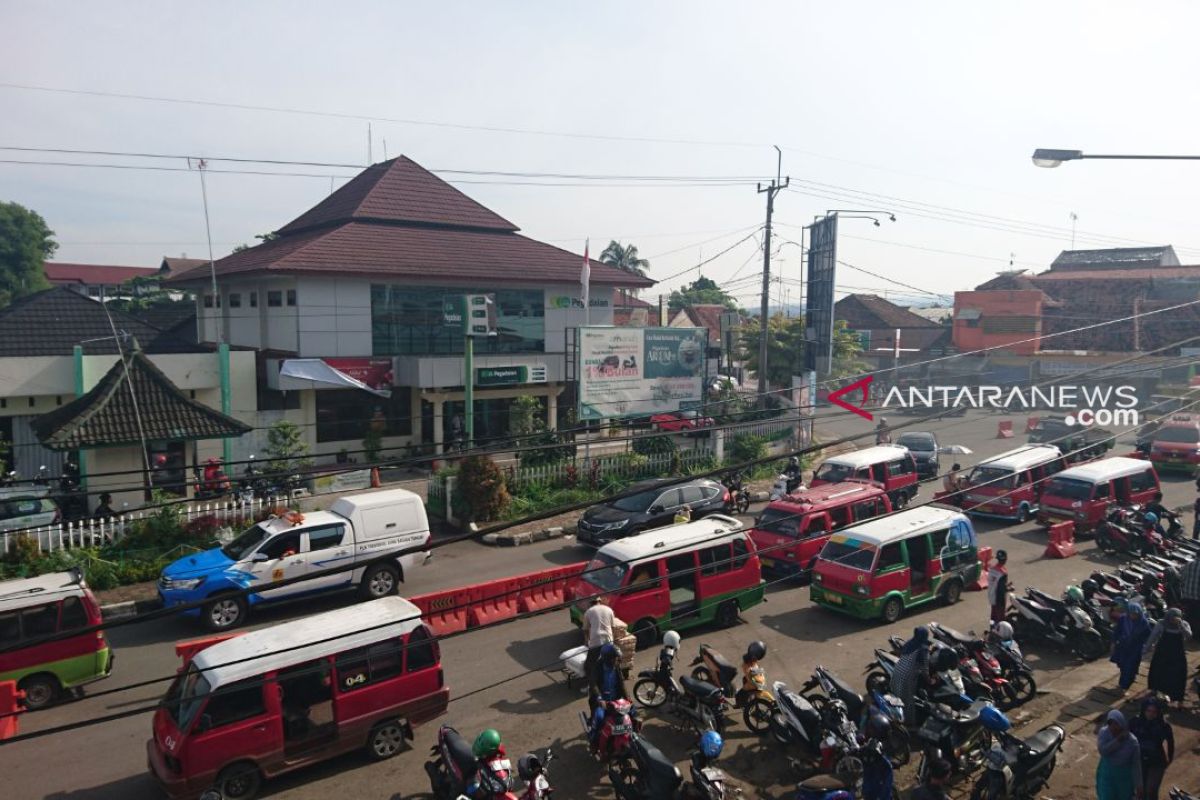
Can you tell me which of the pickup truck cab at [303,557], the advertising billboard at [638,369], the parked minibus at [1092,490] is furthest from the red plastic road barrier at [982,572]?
the advertising billboard at [638,369]

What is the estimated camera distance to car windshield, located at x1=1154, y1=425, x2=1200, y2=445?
25625 millimetres

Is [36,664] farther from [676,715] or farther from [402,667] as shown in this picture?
[676,715]

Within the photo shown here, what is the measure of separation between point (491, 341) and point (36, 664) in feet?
67.3

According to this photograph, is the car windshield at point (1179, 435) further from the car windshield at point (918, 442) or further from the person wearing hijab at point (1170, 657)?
the person wearing hijab at point (1170, 657)

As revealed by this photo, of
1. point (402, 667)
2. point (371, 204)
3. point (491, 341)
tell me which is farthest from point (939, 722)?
point (371, 204)

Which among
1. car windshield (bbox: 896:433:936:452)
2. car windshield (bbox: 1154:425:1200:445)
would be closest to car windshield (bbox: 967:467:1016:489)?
car windshield (bbox: 896:433:936:452)

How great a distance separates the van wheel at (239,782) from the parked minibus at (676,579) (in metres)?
5.04

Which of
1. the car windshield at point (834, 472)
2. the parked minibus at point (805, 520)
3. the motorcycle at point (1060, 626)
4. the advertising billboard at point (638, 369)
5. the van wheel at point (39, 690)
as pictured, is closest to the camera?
the van wheel at point (39, 690)

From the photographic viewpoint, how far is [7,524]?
16.9 metres

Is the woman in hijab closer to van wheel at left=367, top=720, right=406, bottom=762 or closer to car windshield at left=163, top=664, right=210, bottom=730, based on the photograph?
van wheel at left=367, top=720, right=406, bottom=762

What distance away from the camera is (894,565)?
13.3 metres

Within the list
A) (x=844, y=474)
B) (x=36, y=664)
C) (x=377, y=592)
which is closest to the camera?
(x=36, y=664)

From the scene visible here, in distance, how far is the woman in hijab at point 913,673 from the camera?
952cm

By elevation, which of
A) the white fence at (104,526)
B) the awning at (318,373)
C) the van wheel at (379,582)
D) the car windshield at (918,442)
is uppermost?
the awning at (318,373)
